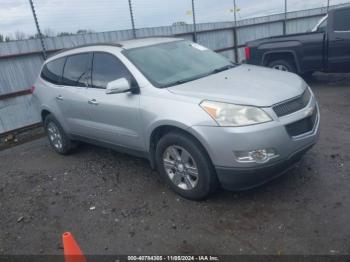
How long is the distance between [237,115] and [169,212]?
1337 millimetres

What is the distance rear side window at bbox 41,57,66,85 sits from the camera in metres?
5.54

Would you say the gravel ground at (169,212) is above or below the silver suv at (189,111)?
below

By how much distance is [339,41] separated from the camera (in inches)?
320

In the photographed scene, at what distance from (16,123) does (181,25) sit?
19.9 ft

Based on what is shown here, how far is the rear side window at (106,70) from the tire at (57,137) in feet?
4.80

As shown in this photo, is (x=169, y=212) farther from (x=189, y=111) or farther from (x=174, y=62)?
(x=174, y=62)

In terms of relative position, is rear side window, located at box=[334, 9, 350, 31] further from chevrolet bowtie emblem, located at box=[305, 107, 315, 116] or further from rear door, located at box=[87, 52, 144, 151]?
rear door, located at box=[87, 52, 144, 151]

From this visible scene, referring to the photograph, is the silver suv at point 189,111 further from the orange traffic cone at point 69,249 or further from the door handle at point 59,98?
the orange traffic cone at point 69,249

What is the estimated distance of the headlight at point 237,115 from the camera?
130 inches

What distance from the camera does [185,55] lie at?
4.70 meters

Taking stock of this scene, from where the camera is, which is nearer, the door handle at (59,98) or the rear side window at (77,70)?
the rear side window at (77,70)

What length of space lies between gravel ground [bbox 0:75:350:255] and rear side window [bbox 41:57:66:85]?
5.02 ft

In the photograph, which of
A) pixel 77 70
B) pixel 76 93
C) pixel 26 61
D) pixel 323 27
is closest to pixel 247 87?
pixel 76 93

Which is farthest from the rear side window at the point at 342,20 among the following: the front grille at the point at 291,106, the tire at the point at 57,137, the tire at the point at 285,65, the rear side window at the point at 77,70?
the tire at the point at 57,137
